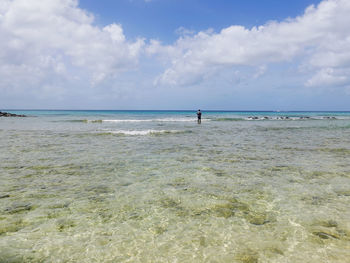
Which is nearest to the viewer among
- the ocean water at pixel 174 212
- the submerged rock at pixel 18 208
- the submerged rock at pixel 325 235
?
the ocean water at pixel 174 212

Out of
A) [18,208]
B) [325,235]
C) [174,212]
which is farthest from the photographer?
[18,208]

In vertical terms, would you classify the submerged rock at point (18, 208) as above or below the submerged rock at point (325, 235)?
above

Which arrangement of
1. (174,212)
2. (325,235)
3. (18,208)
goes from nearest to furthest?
(325,235), (174,212), (18,208)

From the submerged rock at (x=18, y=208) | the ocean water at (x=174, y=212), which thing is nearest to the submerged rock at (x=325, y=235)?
the ocean water at (x=174, y=212)

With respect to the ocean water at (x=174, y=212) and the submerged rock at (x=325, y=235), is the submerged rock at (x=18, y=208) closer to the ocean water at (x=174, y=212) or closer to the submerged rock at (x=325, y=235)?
the ocean water at (x=174, y=212)

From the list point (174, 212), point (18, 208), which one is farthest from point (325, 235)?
point (18, 208)

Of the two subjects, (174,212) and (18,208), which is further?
(18,208)

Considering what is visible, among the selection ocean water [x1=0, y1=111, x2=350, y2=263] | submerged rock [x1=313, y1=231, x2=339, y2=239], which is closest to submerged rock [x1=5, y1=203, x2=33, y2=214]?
ocean water [x1=0, y1=111, x2=350, y2=263]

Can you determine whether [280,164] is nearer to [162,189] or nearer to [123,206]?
[162,189]

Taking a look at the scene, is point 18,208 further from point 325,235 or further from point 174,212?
point 325,235

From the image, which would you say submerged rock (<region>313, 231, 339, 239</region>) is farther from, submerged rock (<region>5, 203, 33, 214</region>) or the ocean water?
submerged rock (<region>5, 203, 33, 214</region>)

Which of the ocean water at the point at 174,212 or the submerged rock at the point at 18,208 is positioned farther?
the submerged rock at the point at 18,208

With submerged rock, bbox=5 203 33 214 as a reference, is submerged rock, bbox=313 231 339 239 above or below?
below

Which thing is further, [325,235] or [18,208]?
[18,208]
